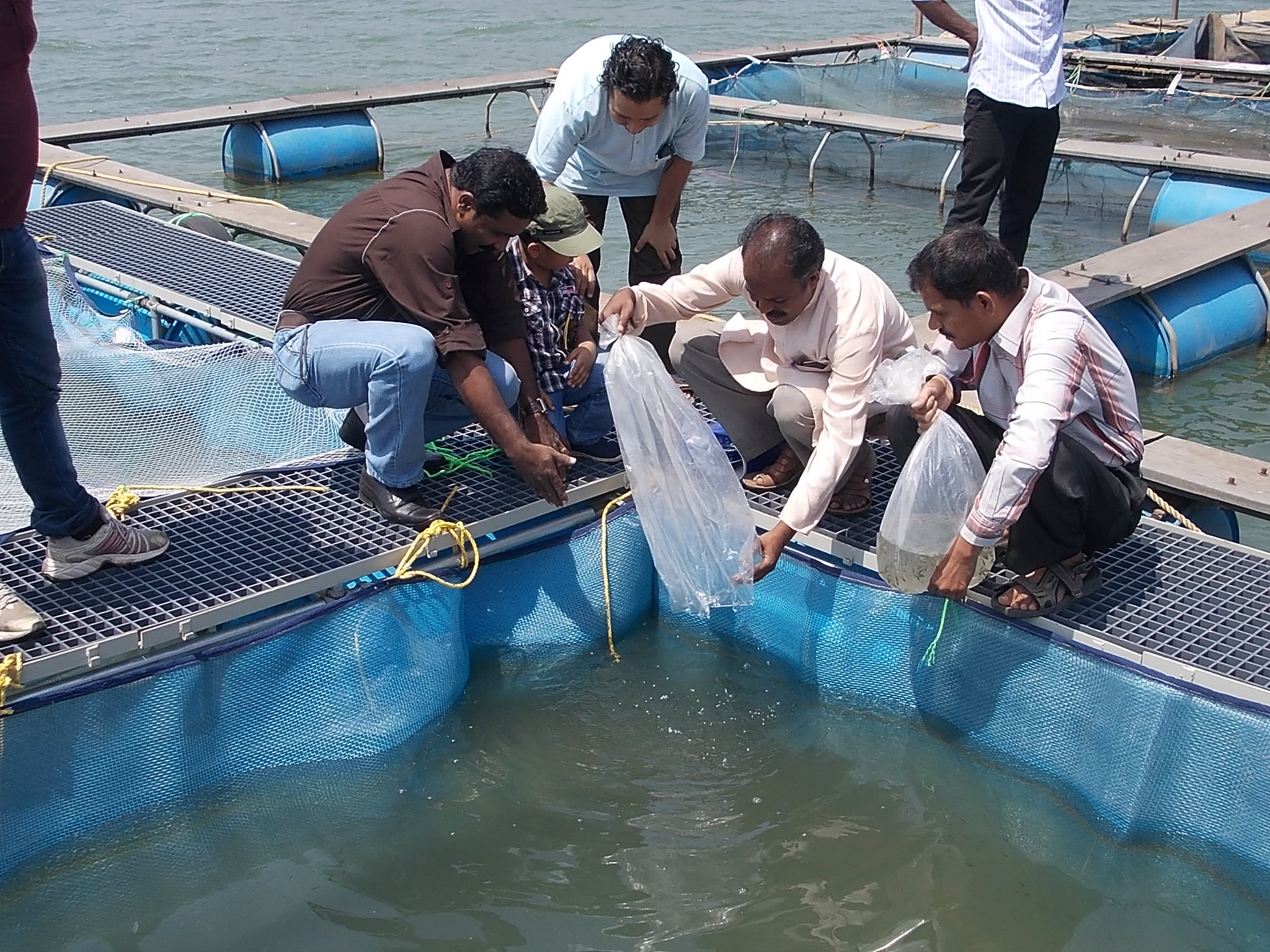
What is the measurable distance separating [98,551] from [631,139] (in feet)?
7.38

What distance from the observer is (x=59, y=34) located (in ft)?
52.5

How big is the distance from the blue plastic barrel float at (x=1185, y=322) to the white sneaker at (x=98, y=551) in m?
4.49

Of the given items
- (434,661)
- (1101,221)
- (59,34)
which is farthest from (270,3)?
(434,661)

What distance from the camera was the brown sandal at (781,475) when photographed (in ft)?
12.3

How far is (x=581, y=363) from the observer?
3.74m

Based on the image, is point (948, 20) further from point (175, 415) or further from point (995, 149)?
point (175, 415)

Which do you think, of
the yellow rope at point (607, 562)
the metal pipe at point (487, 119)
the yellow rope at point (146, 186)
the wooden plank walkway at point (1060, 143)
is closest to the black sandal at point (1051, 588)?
the yellow rope at point (607, 562)

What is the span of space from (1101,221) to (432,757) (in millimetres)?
6973

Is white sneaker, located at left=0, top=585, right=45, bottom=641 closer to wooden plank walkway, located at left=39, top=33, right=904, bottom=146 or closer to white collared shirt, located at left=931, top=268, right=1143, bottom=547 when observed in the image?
white collared shirt, located at left=931, top=268, right=1143, bottom=547

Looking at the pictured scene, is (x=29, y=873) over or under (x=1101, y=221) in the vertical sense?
under

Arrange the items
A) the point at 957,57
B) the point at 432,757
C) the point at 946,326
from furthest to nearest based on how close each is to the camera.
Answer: the point at 957,57 < the point at 432,757 < the point at 946,326

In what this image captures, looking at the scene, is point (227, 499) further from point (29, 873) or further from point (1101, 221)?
point (1101, 221)

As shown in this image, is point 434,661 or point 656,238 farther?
point 656,238

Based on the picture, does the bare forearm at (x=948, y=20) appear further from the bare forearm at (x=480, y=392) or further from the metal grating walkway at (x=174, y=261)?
the metal grating walkway at (x=174, y=261)
